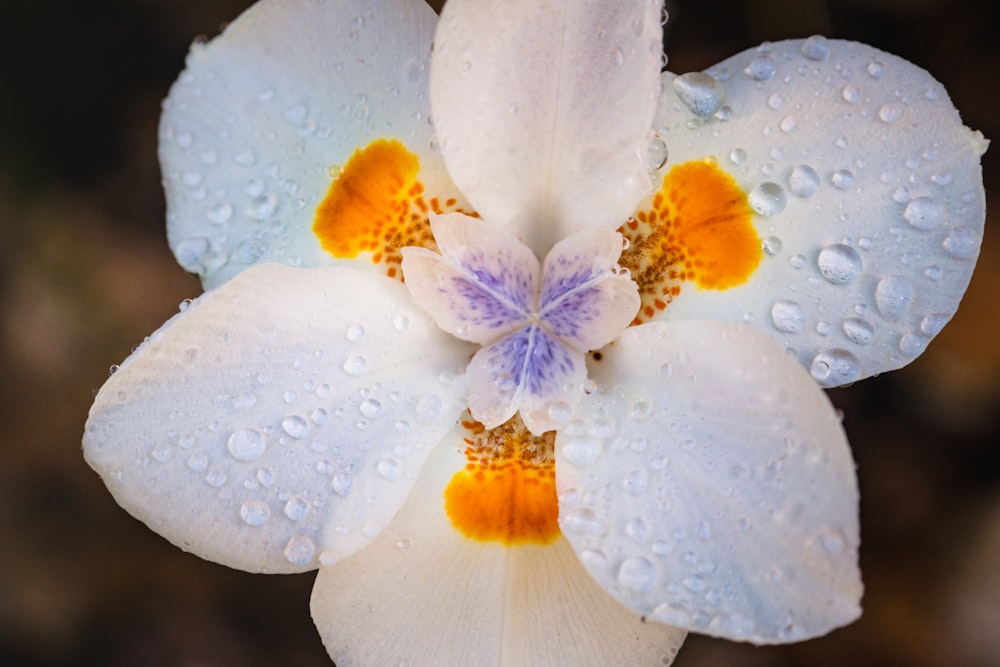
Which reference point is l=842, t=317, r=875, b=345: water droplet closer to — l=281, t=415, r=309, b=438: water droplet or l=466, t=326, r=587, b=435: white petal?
l=466, t=326, r=587, b=435: white petal

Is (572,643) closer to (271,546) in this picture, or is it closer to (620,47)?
(271,546)

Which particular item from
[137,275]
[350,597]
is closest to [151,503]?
[350,597]

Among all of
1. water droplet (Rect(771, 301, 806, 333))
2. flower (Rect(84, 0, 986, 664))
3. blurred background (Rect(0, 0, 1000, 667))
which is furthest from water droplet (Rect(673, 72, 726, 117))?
blurred background (Rect(0, 0, 1000, 667))

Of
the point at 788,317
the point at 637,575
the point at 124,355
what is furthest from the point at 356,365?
the point at 124,355

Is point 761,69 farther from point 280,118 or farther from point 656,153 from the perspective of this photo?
point 280,118

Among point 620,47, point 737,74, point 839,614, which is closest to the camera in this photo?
point 839,614

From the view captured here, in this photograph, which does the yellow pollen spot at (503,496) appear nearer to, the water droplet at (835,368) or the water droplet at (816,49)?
the water droplet at (835,368)

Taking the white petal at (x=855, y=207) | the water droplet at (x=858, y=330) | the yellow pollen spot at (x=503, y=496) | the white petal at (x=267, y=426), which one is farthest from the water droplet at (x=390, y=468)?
the water droplet at (x=858, y=330)
